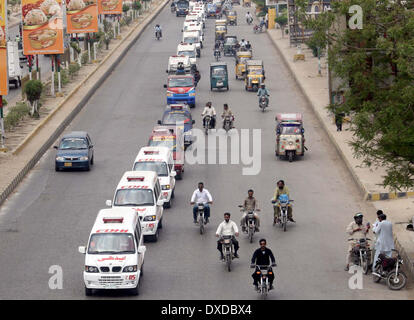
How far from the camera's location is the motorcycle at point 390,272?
2703 centimetres

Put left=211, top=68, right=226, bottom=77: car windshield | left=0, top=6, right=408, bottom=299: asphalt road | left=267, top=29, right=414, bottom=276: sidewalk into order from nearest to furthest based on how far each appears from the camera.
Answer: left=0, top=6, right=408, bottom=299: asphalt road
left=267, top=29, right=414, bottom=276: sidewalk
left=211, top=68, right=226, bottom=77: car windshield

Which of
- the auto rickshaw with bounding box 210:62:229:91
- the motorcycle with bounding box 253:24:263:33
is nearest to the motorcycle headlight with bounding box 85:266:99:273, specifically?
the auto rickshaw with bounding box 210:62:229:91

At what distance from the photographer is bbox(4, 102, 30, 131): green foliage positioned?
5141cm

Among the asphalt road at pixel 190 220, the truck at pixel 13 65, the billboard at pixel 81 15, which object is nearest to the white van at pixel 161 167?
the asphalt road at pixel 190 220

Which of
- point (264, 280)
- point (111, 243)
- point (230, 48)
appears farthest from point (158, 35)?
point (264, 280)

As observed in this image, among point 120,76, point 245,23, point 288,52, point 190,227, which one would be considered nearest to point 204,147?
point 190,227

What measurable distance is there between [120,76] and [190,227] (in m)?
41.9

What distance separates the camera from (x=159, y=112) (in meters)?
59.4

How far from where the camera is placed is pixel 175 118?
4966 centimetres

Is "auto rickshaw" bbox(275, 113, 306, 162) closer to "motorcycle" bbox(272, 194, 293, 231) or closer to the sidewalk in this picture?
the sidewalk

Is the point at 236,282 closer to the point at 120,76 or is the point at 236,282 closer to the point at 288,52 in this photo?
the point at 120,76

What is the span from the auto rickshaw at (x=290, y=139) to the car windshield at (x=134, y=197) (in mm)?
13274

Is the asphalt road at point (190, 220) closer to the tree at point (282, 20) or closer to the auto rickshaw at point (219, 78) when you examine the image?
the auto rickshaw at point (219, 78)

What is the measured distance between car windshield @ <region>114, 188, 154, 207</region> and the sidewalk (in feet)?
18.8
